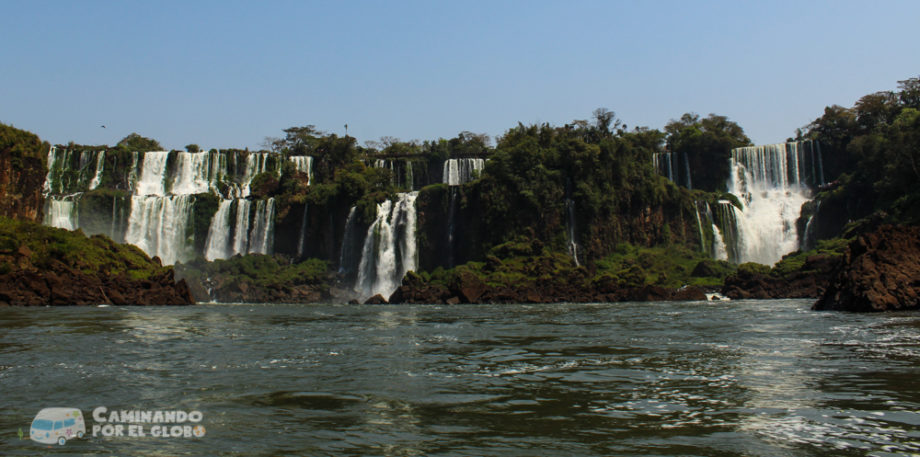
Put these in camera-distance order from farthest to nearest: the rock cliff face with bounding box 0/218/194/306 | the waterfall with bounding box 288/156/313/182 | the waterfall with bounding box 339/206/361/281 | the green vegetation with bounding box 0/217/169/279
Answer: the waterfall with bounding box 288/156/313/182, the waterfall with bounding box 339/206/361/281, the green vegetation with bounding box 0/217/169/279, the rock cliff face with bounding box 0/218/194/306

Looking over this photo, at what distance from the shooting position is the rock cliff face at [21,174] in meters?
58.0

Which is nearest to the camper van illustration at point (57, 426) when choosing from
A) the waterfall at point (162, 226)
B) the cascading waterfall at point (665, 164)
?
the waterfall at point (162, 226)

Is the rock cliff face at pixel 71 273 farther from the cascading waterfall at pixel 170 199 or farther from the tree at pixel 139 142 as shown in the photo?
the tree at pixel 139 142

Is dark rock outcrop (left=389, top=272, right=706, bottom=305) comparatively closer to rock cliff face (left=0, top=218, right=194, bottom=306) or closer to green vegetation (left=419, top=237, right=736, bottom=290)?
green vegetation (left=419, top=237, right=736, bottom=290)

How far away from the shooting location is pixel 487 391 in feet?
35.8

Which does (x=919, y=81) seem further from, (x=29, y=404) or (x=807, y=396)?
(x=29, y=404)

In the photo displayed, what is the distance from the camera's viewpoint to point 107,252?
52250 mm

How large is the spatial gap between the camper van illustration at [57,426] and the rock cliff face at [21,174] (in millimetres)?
56222

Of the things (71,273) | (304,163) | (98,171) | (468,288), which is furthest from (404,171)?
(71,273)

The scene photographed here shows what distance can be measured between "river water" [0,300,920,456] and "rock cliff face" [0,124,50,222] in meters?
44.1

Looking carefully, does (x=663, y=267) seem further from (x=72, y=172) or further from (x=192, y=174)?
(x=72, y=172)

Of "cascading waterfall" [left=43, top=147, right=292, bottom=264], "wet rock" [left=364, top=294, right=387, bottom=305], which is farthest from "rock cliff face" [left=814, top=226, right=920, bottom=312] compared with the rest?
"cascading waterfall" [left=43, top=147, right=292, bottom=264]

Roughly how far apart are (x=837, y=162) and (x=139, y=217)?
70.4m

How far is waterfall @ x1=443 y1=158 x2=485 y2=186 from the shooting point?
8469cm
